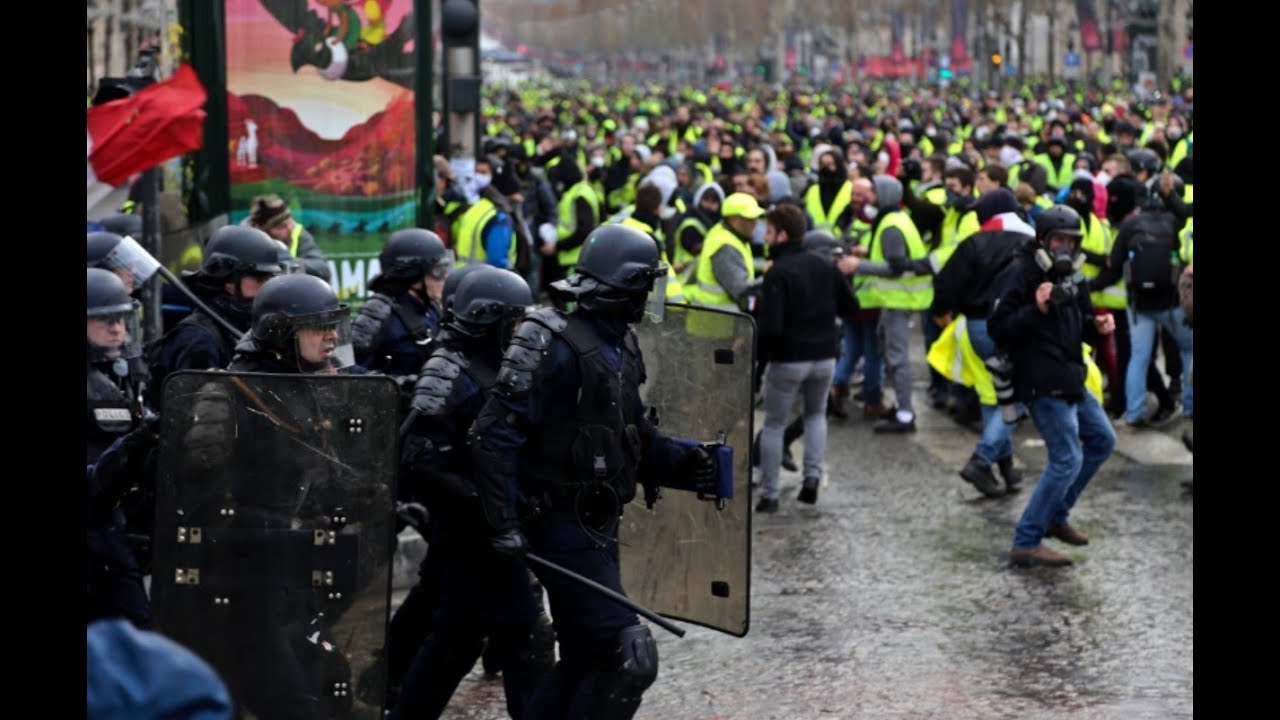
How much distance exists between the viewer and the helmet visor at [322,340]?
5.94 metres

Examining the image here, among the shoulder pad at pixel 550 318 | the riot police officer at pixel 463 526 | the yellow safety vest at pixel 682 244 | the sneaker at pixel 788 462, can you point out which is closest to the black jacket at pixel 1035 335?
the sneaker at pixel 788 462

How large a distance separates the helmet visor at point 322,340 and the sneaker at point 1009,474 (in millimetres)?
5572

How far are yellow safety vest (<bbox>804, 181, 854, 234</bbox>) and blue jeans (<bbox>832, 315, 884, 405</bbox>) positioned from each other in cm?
136

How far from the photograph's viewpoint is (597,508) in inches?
233

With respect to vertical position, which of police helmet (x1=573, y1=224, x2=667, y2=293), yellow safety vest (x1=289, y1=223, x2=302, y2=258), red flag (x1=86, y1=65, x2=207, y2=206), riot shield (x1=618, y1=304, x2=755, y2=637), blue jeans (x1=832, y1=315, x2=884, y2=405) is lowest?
blue jeans (x1=832, y1=315, x2=884, y2=405)

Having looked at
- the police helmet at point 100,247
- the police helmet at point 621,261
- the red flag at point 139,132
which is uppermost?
the red flag at point 139,132

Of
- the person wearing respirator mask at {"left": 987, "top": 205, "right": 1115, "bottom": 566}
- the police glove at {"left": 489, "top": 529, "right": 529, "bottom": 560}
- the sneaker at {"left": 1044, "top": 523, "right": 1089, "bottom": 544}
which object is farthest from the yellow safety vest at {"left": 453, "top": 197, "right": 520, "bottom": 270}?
the police glove at {"left": 489, "top": 529, "right": 529, "bottom": 560}

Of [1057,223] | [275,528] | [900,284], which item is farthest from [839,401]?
[275,528]

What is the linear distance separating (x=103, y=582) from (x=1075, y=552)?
5027 mm

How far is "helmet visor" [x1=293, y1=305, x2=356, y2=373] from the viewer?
234 inches

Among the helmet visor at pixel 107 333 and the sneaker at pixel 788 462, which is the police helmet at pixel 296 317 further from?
the sneaker at pixel 788 462

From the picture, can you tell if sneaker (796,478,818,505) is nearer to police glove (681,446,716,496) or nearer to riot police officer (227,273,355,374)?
police glove (681,446,716,496)

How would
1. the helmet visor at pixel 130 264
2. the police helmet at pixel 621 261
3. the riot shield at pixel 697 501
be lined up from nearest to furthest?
the police helmet at pixel 621 261 → the riot shield at pixel 697 501 → the helmet visor at pixel 130 264
